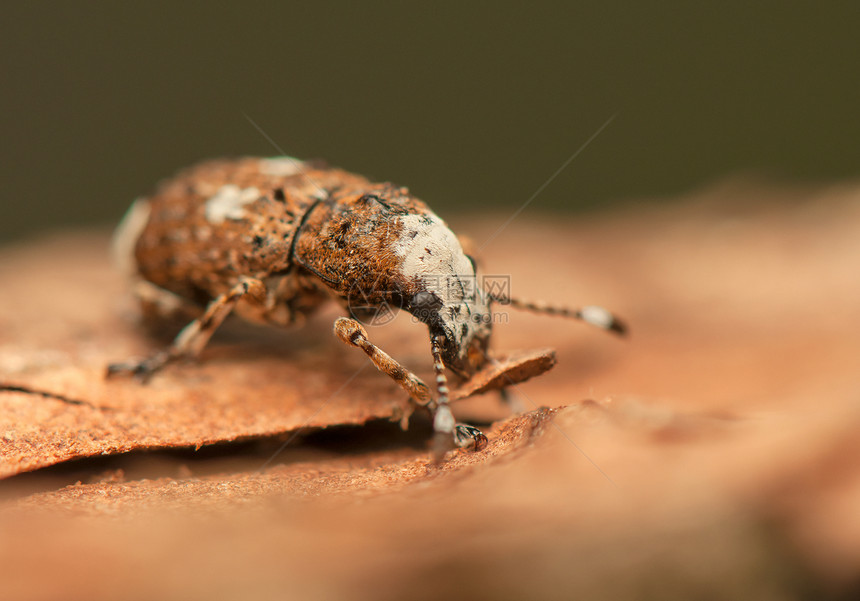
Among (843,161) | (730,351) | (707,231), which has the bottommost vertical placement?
(730,351)

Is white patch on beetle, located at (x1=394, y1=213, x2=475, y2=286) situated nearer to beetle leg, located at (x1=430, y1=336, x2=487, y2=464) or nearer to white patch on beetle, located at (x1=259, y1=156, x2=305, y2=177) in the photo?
beetle leg, located at (x1=430, y1=336, x2=487, y2=464)

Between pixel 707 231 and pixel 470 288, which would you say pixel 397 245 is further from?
pixel 707 231

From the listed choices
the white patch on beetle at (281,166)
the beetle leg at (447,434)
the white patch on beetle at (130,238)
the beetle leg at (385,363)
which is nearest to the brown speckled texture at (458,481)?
the beetle leg at (447,434)

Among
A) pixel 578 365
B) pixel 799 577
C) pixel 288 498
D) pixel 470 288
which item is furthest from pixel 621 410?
pixel 578 365

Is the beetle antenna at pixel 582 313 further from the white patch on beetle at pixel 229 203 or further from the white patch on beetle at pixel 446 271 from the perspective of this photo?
the white patch on beetle at pixel 229 203

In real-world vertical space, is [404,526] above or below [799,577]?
below

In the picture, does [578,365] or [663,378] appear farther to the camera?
[578,365]

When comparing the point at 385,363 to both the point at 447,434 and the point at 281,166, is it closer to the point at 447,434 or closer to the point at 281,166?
the point at 447,434
